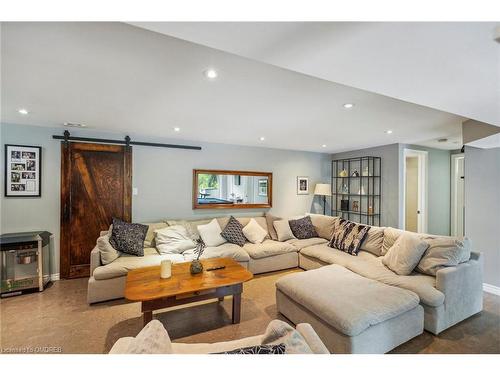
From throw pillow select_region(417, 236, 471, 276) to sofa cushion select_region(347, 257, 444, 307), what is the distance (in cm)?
11

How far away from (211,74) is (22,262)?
3.46 metres

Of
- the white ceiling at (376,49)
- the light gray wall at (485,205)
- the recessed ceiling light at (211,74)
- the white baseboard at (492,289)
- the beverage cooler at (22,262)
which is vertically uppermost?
the recessed ceiling light at (211,74)

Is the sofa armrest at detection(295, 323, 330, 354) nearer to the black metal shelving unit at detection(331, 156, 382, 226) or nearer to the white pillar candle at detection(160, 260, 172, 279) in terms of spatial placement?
the white pillar candle at detection(160, 260, 172, 279)

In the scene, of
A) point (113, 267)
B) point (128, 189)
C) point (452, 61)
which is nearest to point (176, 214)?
point (128, 189)

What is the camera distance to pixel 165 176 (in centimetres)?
392

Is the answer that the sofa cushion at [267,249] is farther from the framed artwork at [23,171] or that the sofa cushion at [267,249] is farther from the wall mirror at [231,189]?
the framed artwork at [23,171]

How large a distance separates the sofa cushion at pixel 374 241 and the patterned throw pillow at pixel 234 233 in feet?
6.05

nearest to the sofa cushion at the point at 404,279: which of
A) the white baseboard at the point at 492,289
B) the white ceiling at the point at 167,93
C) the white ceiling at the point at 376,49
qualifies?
the white baseboard at the point at 492,289

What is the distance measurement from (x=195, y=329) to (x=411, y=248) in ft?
7.83

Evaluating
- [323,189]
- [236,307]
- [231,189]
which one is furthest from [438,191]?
[236,307]

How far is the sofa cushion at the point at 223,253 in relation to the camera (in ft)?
10.3

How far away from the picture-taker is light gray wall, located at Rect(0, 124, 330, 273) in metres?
3.11

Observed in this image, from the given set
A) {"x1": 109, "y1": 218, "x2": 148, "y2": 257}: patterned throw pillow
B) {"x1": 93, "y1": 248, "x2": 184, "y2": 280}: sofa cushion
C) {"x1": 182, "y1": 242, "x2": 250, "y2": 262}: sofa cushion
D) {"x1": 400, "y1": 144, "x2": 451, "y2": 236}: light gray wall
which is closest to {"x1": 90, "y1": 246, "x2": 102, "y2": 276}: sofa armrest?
{"x1": 93, "y1": 248, "x2": 184, "y2": 280}: sofa cushion

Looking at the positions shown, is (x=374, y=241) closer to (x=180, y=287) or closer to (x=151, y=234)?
(x=180, y=287)
